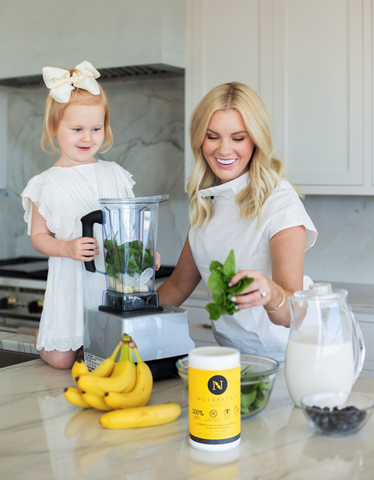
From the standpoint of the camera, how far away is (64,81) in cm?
128

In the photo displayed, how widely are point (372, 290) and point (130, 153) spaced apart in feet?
4.92

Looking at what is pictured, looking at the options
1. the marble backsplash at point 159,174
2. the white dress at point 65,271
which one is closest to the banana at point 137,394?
the white dress at point 65,271

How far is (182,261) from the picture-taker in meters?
1.60

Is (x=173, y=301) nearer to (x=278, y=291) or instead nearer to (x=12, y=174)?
(x=278, y=291)

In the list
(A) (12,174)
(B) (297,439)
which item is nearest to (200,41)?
(A) (12,174)

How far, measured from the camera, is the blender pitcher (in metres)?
1.10

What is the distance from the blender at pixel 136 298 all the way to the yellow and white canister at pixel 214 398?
299 mm

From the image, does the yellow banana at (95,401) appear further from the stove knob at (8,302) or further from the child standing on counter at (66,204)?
the stove knob at (8,302)

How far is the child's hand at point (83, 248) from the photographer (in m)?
1.17

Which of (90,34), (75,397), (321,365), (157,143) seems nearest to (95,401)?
(75,397)

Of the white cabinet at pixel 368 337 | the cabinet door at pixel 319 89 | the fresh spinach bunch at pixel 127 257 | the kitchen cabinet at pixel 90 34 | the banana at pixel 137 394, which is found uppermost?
the kitchen cabinet at pixel 90 34

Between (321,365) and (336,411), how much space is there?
78 millimetres

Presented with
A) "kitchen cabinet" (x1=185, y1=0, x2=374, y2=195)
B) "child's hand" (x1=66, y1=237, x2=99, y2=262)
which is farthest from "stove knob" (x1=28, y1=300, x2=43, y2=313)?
"child's hand" (x1=66, y1=237, x2=99, y2=262)

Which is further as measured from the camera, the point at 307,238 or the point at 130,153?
the point at 130,153
